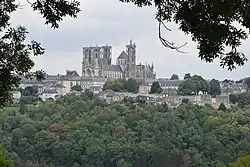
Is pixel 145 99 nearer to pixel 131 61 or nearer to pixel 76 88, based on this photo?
pixel 76 88

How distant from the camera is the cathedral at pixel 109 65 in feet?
274

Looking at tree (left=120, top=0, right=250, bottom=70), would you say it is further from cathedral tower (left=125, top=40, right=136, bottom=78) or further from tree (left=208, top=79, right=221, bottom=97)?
cathedral tower (left=125, top=40, right=136, bottom=78)

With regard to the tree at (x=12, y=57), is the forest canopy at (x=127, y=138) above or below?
below

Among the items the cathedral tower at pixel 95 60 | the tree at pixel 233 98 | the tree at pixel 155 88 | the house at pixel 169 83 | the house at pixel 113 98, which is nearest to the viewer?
the house at pixel 113 98

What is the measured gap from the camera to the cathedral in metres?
83.5

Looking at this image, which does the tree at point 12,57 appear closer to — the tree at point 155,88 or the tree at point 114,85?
the tree at point 114,85

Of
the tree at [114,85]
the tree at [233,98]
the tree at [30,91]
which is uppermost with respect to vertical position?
the tree at [114,85]

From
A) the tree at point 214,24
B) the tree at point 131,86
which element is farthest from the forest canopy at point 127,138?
the tree at point 214,24

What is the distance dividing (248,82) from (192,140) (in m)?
38.1

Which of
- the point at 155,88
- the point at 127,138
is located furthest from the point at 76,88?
the point at 127,138

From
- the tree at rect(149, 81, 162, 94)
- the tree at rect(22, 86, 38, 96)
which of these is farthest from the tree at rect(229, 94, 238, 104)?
the tree at rect(22, 86, 38, 96)

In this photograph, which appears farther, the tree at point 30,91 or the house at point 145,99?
the tree at point 30,91

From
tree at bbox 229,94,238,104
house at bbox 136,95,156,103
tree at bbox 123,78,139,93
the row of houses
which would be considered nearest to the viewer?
house at bbox 136,95,156,103

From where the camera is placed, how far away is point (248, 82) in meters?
79.9
